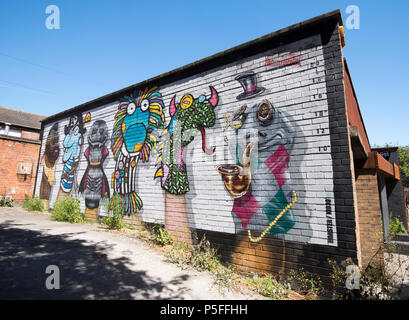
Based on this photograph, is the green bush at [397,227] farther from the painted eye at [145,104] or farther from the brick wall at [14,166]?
the brick wall at [14,166]

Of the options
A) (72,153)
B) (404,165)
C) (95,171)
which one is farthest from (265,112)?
(404,165)

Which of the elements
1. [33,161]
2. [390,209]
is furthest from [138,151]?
[390,209]

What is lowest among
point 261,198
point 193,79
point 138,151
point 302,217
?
point 302,217

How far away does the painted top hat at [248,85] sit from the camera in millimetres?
4605

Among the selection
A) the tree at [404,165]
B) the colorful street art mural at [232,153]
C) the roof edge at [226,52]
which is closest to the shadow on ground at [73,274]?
the colorful street art mural at [232,153]

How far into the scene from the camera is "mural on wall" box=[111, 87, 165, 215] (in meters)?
6.43

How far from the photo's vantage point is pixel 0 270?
3.48 meters

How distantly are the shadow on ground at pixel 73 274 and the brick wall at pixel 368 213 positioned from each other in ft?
12.9

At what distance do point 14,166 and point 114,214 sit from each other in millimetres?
8437

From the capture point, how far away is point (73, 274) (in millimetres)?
3561

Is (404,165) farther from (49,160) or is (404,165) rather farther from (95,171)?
(49,160)
